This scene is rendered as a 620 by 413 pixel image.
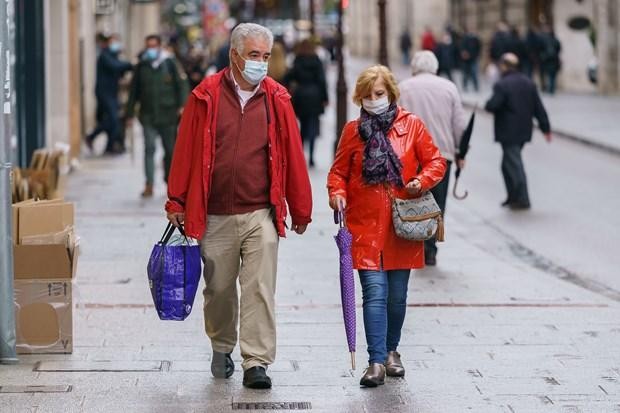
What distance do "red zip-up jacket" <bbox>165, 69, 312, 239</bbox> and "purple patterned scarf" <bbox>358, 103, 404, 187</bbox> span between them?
34 centimetres

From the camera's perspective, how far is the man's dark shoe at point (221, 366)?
26.2 ft

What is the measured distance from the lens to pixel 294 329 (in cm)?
947

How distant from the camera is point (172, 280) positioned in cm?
775

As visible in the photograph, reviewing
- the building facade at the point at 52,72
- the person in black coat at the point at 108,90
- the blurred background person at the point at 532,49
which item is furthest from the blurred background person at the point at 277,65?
the blurred background person at the point at 532,49

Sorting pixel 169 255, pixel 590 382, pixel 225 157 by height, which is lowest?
pixel 590 382

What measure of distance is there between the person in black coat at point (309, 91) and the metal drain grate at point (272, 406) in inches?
528

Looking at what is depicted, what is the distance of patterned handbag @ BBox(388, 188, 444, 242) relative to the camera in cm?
784

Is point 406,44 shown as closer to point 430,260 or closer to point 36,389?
point 430,260

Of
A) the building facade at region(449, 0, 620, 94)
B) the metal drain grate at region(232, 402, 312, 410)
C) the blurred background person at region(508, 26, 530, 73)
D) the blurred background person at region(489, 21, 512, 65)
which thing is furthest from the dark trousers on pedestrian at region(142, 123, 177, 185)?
the blurred background person at region(508, 26, 530, 73)

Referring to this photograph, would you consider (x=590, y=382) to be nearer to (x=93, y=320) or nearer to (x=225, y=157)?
(x=225, y=157)

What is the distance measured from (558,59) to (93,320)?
2921 centimetres

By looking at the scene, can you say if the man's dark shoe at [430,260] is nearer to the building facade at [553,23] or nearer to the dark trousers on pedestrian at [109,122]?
the dark trousers on pedestrian at [109,122]

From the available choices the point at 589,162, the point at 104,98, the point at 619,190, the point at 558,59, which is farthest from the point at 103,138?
the point at 558,59

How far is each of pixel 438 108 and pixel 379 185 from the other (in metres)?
4.37
